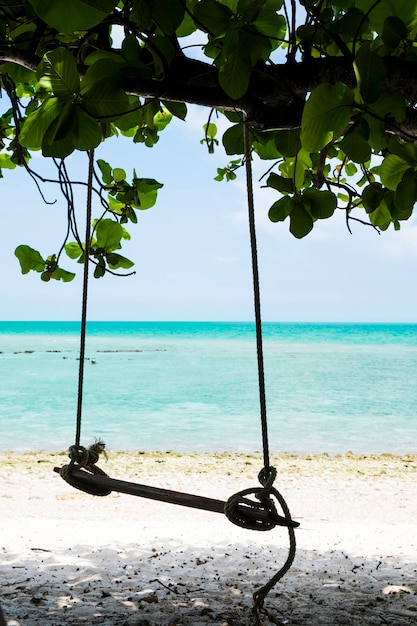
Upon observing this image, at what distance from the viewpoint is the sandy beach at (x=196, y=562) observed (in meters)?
2.49

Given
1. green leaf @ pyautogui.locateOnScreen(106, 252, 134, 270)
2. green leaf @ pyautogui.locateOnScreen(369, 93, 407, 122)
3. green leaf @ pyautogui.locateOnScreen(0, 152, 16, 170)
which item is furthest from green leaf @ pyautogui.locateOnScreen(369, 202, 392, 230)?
green leaf @ pyautogui.locateOnScreen(0, 152, 16, 170)

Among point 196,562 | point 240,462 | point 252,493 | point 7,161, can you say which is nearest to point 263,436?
point 252,493

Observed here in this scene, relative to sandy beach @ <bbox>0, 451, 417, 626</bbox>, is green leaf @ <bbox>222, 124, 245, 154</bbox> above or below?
above

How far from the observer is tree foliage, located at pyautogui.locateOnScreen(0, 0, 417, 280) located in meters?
0.93

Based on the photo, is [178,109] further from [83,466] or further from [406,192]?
[83,466]

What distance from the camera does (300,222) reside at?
4.49 ft

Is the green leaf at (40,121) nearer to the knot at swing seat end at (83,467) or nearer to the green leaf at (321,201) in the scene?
the green leaf at (321,201)

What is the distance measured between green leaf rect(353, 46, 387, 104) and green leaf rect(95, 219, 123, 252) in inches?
35.6

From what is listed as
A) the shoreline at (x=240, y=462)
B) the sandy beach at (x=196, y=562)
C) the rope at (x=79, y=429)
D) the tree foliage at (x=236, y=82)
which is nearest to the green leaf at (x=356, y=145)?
the tree foliage at (x=236, y=82)

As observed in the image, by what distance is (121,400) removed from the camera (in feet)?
58.1

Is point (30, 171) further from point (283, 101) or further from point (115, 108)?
point (115, 108)

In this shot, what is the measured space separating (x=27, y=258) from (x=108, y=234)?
0.22 meters

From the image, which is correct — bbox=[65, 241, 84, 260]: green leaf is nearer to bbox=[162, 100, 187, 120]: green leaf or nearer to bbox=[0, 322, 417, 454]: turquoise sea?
bbox=[162, 100, 187, 120]: green leaf

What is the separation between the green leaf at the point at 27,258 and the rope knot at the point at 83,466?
48cm
